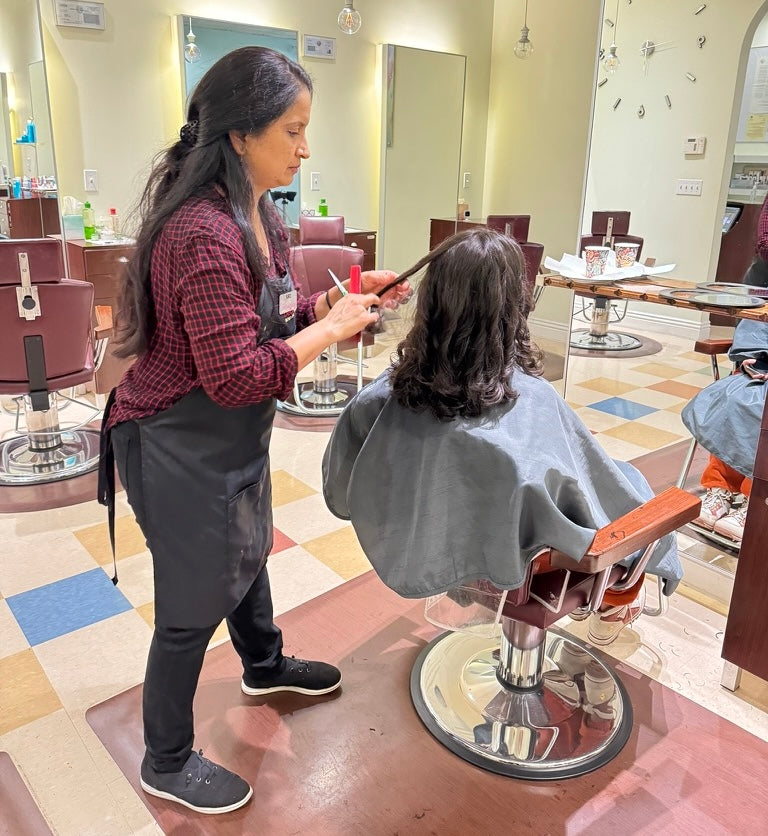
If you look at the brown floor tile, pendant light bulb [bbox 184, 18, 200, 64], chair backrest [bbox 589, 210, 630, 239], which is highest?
pendant light bulb [bbox 184, 18, 200, 64]

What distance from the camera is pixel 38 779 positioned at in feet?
5.09

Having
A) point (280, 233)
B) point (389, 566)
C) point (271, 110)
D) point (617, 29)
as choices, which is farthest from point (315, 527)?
point (617, 29)

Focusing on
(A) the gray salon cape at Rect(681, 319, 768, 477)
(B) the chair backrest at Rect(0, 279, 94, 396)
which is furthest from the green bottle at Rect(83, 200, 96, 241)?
(A) the gray salon cape at Rect(681, 319, 768, 477)

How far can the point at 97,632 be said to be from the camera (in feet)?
6.75

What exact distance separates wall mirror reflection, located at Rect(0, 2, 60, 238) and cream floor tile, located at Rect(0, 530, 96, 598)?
2185 mm

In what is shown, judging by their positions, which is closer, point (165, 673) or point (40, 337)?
point (165, 673)

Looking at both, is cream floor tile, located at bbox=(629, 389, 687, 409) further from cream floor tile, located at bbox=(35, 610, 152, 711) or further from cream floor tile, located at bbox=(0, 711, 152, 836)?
cream floor tile, located at bbox=(0, 711, 152, 836)

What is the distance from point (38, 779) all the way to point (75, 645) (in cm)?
48

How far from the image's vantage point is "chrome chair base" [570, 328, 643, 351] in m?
4.09

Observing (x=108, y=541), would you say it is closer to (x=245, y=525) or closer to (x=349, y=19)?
(x=245, y=525)

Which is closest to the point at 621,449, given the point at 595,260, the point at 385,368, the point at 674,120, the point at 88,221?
the point at 595,260

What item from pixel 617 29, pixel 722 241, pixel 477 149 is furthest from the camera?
pixel 477 149

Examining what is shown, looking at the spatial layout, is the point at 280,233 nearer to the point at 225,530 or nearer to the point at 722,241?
the point at 225,530

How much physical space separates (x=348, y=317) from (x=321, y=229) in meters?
3.19
